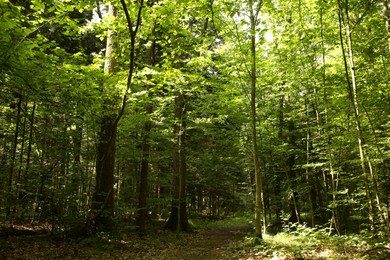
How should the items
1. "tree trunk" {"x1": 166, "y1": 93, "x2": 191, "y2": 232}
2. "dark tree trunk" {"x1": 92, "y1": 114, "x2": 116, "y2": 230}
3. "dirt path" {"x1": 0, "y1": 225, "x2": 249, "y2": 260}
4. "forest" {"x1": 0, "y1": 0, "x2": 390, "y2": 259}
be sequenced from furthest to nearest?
"tree trunk" {"x1": 166, "y1": 93, "x2": 191, "y2": 232} → "dark tree trunk" {"x1": 92, "y1": 114, "x2": 116, "y2": 230} → "dirt path" {"x1": 0, "y1": 225, "x2": 249, "y2": 260} → "forest" {"x1": 0, "y1": 0, "x2": 390, "y2": 259}

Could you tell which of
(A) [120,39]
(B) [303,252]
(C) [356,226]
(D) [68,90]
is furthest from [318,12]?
(C) [356,226]

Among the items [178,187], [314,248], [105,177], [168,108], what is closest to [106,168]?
[105,177]

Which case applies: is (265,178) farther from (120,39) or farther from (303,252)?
(120,39)

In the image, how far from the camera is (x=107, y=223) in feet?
31.6

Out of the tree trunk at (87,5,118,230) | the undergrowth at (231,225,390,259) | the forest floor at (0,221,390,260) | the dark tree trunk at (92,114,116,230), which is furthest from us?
the dark tree trunk at (92,114,116,230)

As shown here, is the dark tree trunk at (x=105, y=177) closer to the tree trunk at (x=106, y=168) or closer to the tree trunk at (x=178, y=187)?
the tree trunk at (x=106, y=168)

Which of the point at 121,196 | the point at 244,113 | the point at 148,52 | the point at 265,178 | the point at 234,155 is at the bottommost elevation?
the point at 121,196

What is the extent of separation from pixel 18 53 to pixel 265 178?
12846 mm

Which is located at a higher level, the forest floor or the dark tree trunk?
the dark tree trunk

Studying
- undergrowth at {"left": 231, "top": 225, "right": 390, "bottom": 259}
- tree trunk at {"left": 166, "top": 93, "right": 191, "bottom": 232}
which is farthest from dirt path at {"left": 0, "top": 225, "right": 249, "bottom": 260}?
tree trunk at {"left": 166, "top": 93, "right": 191, "bottom": 232}

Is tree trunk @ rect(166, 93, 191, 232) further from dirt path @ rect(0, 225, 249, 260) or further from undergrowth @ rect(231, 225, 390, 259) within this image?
undergrowth @ rect(231, 225, 390, 259)

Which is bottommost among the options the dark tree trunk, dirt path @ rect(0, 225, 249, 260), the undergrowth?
dirt path @ rect(0, 225, 249, 260)

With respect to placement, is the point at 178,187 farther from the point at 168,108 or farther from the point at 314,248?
the point at 314,248

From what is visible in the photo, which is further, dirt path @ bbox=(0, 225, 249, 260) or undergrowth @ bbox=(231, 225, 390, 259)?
dirt path @ bbox=(0, 225, 249, 260)
